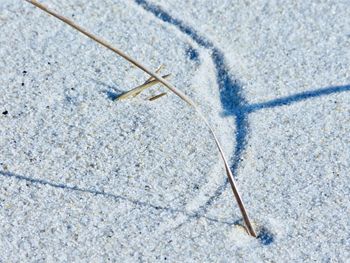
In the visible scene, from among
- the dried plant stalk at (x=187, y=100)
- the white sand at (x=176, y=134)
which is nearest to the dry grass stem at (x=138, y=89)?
the white sand at (x=176, y=134)

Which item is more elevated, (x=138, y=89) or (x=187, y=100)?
(x=187, y=100)

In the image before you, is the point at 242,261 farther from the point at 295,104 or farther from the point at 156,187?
the point at 295,104

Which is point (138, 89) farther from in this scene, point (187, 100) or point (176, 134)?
point (187, 100)

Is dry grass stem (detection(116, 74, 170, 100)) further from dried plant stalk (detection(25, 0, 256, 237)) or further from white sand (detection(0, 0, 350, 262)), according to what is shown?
dried plant stalk (detection(25, 0, 256, 237))

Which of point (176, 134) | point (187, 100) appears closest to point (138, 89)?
point (176, 134)

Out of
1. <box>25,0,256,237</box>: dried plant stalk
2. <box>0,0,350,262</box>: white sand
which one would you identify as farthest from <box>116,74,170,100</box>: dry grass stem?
<box>25,0,256,237</box>: dried plant stalk

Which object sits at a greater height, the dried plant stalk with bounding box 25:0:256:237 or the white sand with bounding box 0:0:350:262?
Result: the dried plant stalk with bounding box 25:0:256:237

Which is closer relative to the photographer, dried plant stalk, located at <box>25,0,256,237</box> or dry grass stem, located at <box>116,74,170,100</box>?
dried plant stalk, located at <box>25,0,256,237</box>

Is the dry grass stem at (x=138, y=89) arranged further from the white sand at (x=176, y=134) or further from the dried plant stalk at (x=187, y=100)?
the dried plant stalk at (x=187, y=100)

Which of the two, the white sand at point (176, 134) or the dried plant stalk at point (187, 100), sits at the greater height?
the dried plant stalk at point (187, 100)
